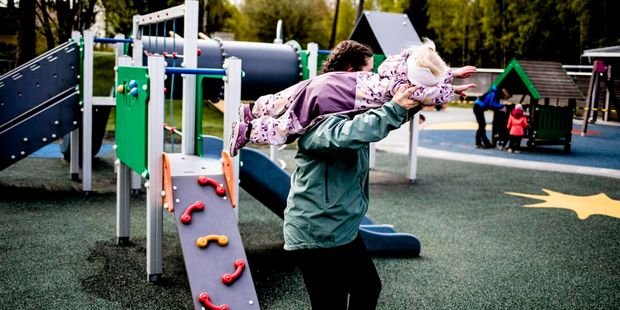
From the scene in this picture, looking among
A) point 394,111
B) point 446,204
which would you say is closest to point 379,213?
point 446,204

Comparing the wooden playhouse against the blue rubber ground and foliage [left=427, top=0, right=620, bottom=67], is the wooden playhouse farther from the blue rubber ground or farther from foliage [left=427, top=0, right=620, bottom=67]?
foliage [left=427, top=0, right=620, bottom=67]

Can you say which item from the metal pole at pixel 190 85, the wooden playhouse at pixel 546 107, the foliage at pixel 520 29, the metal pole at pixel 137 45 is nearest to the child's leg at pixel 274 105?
Result: the metal pole at pixel 190 85

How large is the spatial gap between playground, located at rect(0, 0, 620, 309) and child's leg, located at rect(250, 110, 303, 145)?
1208 mm

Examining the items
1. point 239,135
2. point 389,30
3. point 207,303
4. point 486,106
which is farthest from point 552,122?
point 239,135

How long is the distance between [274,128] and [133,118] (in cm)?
229

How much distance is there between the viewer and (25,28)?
1434cm

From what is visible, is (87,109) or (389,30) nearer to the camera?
(87,109)

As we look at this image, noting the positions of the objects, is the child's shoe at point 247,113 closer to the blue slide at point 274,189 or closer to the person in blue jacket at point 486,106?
the blue slide at point 274,189

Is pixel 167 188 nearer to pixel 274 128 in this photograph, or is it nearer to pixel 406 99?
pixel 274 128

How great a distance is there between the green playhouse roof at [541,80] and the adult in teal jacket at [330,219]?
35.3 ft

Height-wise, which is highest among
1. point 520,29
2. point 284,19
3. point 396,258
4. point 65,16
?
point 284,19

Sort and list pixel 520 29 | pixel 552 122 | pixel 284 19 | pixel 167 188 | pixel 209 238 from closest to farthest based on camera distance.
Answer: pixel 209 238 < pixel 167 188 < pixel 552 122 < pixel 520 29 < pixel 284 19

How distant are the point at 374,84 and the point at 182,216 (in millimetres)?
1786

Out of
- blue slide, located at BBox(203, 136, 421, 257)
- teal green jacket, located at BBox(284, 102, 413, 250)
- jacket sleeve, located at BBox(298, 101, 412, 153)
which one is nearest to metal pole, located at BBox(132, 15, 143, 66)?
blue slide, located at BBox(203, 136, 421, 257)
